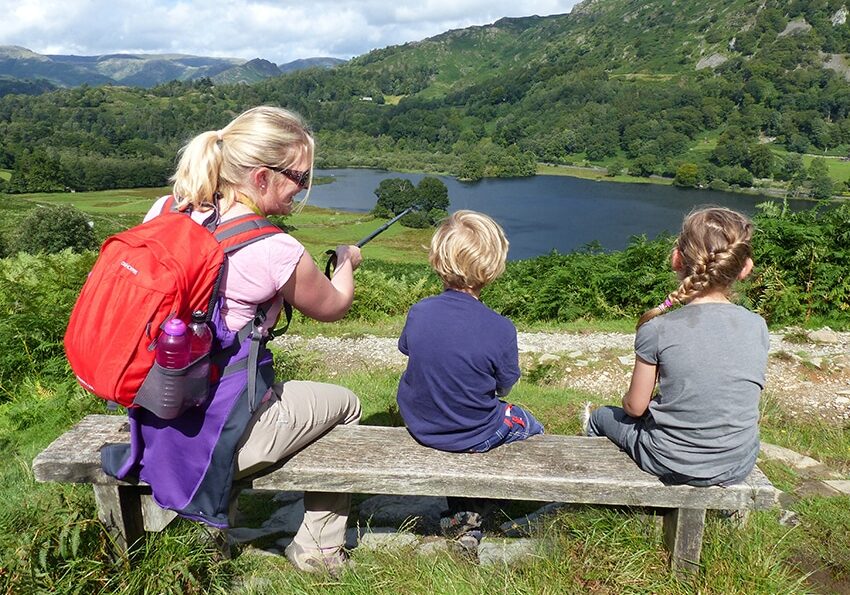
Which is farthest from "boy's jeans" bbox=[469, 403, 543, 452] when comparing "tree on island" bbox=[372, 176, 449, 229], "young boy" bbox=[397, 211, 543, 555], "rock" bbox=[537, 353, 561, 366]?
"tree on island" bbox=[372, 176, 449, 229]

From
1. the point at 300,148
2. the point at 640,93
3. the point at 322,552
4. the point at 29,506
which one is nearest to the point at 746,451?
the point at 322,552

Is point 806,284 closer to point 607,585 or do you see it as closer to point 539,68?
point 607,585

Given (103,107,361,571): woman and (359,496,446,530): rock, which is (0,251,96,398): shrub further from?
(103,107,361,571): woman

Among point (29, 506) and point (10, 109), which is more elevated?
point (10, 109)

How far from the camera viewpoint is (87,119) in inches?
5881

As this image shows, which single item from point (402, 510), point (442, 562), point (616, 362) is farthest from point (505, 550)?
point (616, 362)

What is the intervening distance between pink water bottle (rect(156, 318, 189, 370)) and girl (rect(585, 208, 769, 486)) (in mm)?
1731

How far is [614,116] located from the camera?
135000 mm

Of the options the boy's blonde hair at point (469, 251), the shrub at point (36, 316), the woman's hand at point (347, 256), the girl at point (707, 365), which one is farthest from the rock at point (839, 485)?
the shrub at point (36, 316)

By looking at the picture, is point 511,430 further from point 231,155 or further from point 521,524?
point 231,155

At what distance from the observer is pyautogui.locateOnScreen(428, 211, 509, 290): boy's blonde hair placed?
102 inches

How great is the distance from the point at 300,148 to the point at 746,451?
2217 mm

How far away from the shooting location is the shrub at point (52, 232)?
1529 inches

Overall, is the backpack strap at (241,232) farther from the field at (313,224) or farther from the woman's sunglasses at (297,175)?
the field at (313,224)
